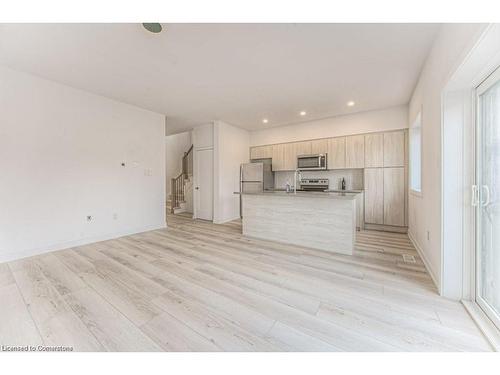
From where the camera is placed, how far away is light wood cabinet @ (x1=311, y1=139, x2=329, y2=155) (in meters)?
4.84

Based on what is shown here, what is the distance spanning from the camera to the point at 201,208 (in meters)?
5.59

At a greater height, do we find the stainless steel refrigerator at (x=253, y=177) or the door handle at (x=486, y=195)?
the stainless steel refrigerator at (x=253, y=177)

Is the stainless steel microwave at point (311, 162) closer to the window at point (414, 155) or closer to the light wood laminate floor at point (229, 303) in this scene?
the window at point (414, 155)

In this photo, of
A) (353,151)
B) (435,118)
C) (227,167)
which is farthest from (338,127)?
(227,167)

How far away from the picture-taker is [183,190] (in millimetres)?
7188

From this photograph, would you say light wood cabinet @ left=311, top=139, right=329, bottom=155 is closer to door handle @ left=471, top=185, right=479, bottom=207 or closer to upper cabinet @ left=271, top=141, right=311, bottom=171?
upper cabinet @ left=271, top=141, right=311, bottom=171

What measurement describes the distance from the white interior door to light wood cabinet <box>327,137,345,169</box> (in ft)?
10.1

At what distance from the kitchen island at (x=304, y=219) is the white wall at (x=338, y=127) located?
212cm

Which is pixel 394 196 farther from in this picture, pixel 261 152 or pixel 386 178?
pixel 261 152

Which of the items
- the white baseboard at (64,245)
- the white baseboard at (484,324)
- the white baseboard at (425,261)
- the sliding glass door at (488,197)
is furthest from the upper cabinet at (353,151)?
the white baseboard at (64,245)

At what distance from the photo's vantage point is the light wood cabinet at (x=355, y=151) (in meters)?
4.37

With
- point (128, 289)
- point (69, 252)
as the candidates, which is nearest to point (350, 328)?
point (128, 289)

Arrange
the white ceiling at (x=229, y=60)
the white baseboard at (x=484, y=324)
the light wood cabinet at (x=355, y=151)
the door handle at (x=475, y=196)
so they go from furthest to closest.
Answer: the light wood cabinet at (x=355, y=151) < the white ceiling at (x=229, y=60) < the door handle at (x=475, y=196) < the white baseboard at (x=484, y=324)
